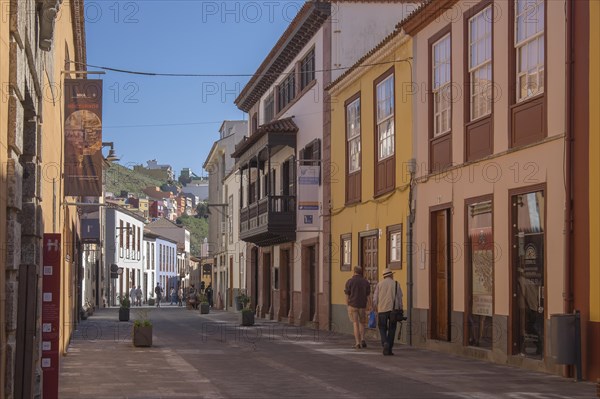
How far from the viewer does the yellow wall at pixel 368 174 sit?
22969 millimetres

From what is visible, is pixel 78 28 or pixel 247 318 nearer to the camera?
pixel 78 28

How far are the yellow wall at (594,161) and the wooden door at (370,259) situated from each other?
1129 centimetres

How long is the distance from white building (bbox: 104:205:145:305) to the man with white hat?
47.1 m

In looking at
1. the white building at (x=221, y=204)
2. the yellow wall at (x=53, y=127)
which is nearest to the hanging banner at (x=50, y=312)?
the yellow wall at (x=53, y=127)

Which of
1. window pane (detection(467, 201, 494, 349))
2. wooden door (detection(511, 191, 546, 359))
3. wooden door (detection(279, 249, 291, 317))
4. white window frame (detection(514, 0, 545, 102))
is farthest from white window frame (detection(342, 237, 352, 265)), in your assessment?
white window frame (detection(514, 0, 545, 102))

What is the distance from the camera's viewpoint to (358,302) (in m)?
21.4

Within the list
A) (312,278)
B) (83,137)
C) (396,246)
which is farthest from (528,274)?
(312,278)

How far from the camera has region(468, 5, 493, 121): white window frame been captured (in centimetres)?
1828

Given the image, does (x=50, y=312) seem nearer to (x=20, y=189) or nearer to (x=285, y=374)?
(x=20, y=189)

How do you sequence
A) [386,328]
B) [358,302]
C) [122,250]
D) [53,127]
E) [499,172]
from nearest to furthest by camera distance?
[53,127] < [499,172] < [386,328] < [358,302] < [122,250]

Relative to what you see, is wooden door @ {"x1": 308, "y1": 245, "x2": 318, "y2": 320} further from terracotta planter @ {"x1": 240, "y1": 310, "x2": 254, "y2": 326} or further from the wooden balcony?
terracotta planter @ {"x1": 240, "y1": 310, "x2": 254, "y2": 326}

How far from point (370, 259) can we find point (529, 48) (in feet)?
34.4

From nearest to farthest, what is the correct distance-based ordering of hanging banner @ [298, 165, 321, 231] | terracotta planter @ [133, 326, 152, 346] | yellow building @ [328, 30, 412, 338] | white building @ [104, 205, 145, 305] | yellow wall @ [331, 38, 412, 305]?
terracotta planter @ [133, 326, 152, 346] → yellow wall @ [331, 38, 412, 305] → yellow building @ [328, 30, 412, 338] → hanging banner @ [298, 165, 321, 231] → white building @ [104, 205, 145, 305]

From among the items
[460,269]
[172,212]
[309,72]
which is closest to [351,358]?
[460,269]
